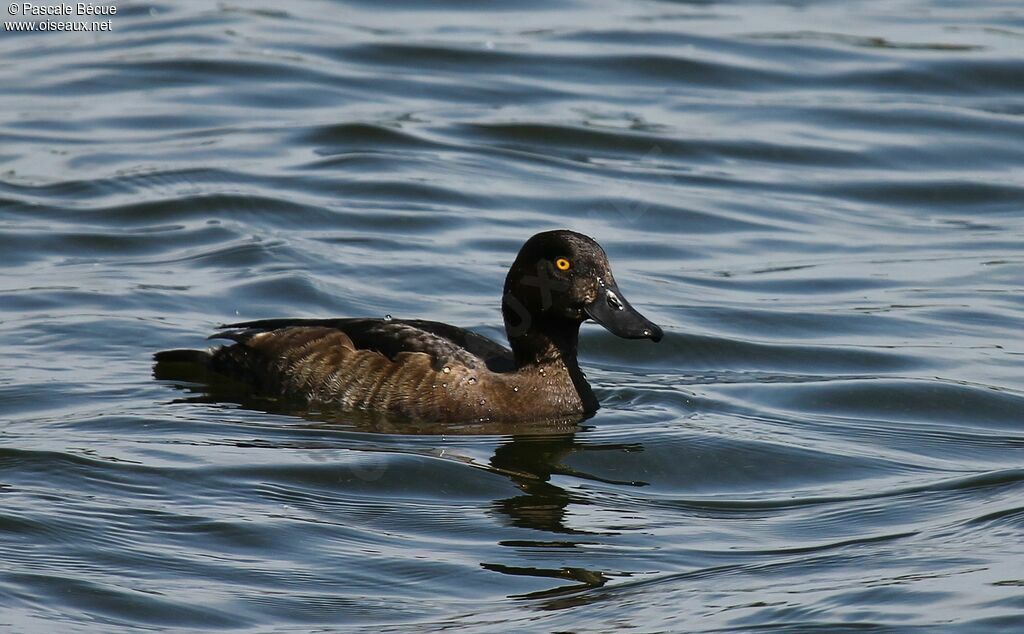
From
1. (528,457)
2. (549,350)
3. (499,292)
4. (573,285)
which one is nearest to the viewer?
(528,457)

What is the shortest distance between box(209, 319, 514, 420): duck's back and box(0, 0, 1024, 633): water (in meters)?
0.22

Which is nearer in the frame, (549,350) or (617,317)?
(617,317)

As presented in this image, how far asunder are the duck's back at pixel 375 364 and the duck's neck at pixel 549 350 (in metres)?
0.12

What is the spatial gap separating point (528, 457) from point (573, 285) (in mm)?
1021

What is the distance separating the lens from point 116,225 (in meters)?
13.0

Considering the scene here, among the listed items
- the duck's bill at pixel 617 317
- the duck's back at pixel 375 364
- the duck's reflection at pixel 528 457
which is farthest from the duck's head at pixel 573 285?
the duck's reflection at pixel 528 457

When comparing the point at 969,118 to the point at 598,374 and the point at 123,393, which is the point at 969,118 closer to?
the point at 598,374

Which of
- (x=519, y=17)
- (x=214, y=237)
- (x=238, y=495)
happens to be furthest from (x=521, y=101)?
(x=238, y=495)

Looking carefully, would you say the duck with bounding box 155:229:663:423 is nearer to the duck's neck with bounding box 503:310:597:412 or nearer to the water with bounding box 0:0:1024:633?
the duck's neck with bounding box 503:310:597:412

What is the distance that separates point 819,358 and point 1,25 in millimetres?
12355

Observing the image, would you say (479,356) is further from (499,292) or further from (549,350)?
(499,292)

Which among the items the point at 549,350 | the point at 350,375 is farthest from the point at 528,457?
the point at 350,375

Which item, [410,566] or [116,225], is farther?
[116,225]

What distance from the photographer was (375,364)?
29.4 feet
